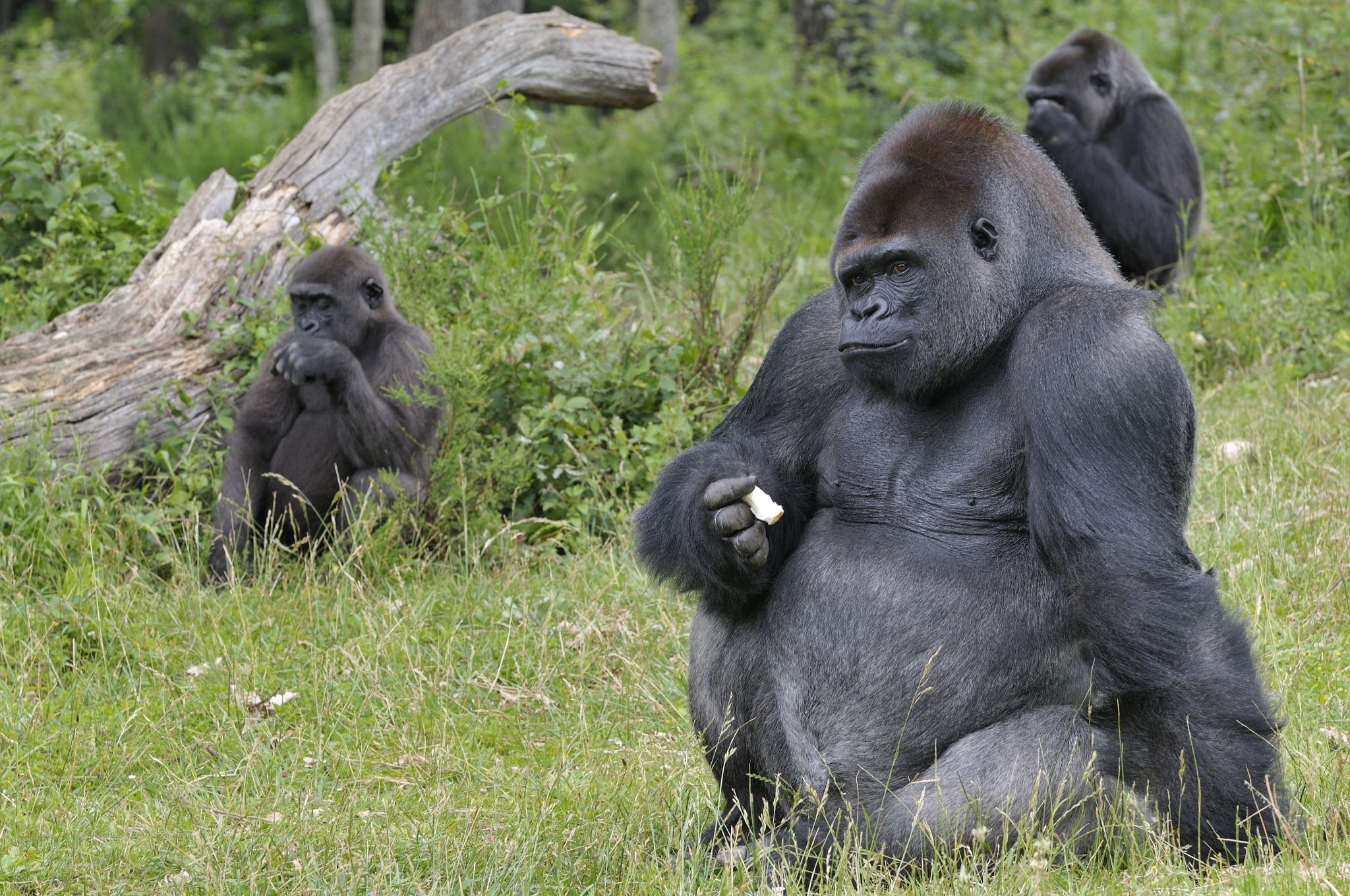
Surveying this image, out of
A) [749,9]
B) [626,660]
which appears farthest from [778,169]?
[749,9]

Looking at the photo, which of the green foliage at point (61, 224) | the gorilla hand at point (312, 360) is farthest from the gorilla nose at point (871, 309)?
the green foliage at point (61, 224)

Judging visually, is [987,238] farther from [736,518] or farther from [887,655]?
[887,655]

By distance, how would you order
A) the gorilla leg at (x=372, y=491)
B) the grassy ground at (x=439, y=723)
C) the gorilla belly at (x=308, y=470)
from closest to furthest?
the grassy ground at (x=439, y=723), the gorilla leg at (x=372, y=491), the gorilla belly at (x=308, y=470)

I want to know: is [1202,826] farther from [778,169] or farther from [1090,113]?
[778,169]

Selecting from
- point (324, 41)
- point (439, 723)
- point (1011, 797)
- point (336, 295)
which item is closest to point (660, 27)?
point (324, 41)

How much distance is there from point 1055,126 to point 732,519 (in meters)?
5.53

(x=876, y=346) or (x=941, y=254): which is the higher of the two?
(x=941, y=254)

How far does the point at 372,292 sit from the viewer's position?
19.3ft

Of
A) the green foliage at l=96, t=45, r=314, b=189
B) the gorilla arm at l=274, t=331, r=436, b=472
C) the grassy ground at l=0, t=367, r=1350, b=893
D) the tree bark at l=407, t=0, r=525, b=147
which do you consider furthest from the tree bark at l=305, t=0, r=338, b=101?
the grassy ground at l=0, t=367, r=1350, b=893

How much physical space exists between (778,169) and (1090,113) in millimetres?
3496

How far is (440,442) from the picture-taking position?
18.0 feet

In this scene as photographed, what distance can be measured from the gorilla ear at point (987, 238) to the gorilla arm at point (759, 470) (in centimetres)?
40

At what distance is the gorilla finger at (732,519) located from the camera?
296cm

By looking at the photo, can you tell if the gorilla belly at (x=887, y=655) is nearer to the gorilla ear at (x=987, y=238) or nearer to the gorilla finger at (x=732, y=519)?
the gorilla finger at (x=732, y=519)
